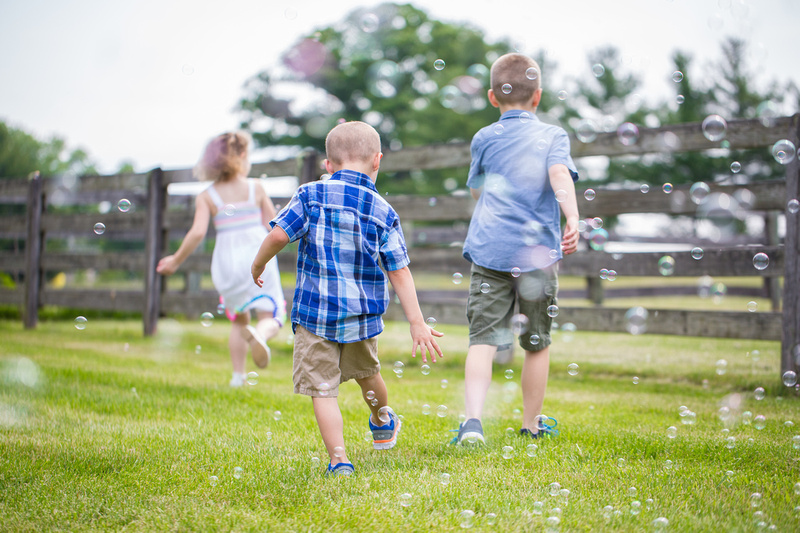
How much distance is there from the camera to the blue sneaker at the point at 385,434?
2.72 meters

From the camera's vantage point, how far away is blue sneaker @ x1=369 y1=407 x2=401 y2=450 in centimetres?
272

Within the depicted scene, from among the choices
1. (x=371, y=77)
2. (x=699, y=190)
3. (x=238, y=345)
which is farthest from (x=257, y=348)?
(x=371, y=77)

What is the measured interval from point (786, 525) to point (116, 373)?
4.13m

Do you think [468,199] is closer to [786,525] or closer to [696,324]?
[696,324]

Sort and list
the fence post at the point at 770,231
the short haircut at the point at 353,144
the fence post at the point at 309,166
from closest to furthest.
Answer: the short haircut at the point at 353,144 → the fence post at the point at 309,166 → the fence post at the point at 770,231

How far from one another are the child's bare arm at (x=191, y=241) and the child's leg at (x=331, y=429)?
1.79m

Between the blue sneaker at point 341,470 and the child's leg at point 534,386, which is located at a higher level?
the child's leg at point 534,386

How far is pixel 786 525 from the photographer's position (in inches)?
72.7

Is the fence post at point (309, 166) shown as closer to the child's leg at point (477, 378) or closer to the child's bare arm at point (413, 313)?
the child's leg at point (477, 378)

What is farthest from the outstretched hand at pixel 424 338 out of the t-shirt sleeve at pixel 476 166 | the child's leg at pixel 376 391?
the t-shirt sleeve at pixel 476 166

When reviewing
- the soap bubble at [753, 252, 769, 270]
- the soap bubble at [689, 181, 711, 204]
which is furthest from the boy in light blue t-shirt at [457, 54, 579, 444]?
the soap bubble at [753, 252, 769, 270]

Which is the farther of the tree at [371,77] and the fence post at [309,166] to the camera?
the tree at [371,77]

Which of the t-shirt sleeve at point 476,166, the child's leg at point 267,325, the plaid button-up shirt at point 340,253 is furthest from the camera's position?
the child's leg at point 267,325

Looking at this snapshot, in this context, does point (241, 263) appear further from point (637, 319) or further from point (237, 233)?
point (637, 319)
